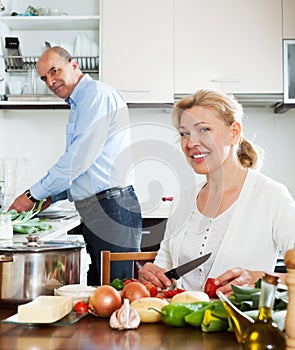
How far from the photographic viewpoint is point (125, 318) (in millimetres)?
1157

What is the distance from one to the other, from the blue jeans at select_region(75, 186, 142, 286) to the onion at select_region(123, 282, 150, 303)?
73.7 inches

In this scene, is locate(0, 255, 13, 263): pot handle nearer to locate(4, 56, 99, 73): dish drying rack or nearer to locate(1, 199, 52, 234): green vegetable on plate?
locate(1, 199, 52, 234): green vegetable on plate

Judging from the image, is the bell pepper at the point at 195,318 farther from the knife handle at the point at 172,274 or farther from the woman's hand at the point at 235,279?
the knife handle at the point at 172,274

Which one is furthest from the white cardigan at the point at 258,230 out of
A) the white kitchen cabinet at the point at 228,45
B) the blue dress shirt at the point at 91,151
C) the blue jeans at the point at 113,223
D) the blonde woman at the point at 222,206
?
the white kitchen cabinet at the point at 228,45

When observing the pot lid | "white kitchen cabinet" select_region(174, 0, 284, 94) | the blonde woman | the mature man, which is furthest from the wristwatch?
the pot lid

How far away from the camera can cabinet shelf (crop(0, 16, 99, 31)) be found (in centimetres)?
411

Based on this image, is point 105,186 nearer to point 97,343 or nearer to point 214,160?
point 214,160

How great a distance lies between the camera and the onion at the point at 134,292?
4.24 feet

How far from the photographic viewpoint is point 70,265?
1.40 m

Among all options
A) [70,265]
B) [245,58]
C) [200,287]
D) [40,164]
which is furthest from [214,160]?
[40,164]

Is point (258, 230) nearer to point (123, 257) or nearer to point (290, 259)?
point (123, 257)

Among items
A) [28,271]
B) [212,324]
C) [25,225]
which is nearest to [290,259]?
[212,324]

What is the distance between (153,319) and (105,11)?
313cm

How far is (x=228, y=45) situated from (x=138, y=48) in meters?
0.56
